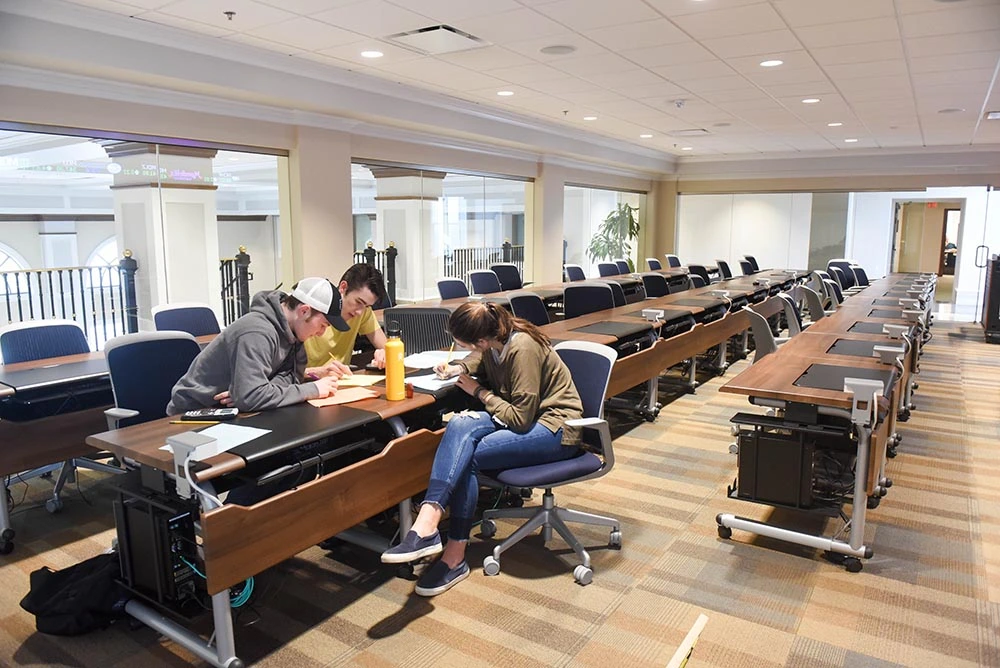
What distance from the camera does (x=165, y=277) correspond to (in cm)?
564

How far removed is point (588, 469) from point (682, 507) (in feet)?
3.33

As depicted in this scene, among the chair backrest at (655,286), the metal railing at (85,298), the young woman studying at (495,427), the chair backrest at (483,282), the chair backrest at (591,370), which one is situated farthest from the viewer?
the chair backrest at (655,286)

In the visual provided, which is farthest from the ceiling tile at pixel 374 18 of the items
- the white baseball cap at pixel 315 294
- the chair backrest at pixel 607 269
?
the chair backrest at pixel 607 269

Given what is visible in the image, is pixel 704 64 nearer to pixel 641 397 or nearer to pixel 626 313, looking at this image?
pixel 626 313

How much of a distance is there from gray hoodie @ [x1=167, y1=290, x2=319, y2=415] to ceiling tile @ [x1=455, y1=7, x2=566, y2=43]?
237 cm

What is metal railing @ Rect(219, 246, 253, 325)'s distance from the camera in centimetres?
636

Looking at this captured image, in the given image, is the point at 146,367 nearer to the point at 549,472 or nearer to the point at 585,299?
the point at 549,472

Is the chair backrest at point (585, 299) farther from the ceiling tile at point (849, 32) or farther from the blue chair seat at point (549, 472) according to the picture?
the blue chair seat at point (549, 472)

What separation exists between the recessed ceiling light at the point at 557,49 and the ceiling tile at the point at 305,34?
4.13ft

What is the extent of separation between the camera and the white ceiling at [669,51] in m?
3.85

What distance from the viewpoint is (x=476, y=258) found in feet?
30.4

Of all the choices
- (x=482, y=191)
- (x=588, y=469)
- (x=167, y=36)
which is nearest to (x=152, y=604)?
(x=588, y=469)

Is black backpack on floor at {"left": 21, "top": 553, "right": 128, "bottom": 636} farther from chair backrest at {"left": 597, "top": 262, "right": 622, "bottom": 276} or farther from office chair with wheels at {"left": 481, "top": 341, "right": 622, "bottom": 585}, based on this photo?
chair backrest at {"left": 597, "top": 262, "right": 622, "bottom": 276}

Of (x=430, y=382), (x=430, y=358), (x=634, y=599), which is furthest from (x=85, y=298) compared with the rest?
(x=634, y=599)
